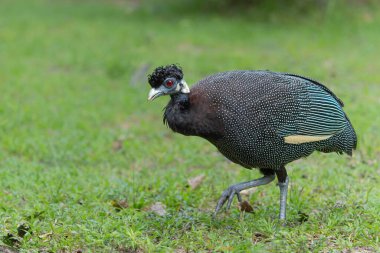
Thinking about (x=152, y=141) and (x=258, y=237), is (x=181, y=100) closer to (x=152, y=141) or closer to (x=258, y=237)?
(x=258, y=237)

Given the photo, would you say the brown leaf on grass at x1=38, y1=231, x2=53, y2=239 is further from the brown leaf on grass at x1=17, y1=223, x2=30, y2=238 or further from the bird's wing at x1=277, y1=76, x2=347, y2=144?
the bird's wing at x1=277, y1=76, x2=347, y2=144

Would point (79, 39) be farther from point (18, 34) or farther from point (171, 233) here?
point (171, 233)

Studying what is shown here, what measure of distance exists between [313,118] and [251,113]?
1.55 ft

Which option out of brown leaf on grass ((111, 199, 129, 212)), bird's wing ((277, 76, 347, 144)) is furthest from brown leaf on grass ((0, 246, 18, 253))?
bird's wing ((277, 76, 347, 144))

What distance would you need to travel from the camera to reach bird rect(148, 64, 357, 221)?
4.34 m

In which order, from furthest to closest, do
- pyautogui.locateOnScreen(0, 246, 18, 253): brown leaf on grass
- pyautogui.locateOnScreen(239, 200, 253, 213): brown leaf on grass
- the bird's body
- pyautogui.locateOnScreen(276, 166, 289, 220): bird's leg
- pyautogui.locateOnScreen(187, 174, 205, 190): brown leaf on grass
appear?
pyautogui.locateOnScreen(187, 174, 205, 190): brown leaf on grass → pyautogui.locateOnScreen(239, 200, 253, 213): brown leaf on grass → pyautogui.locateOnScreen(276, 166, 289, 220): bird's leg → the bird's body → pyautogui.locateOnScreen(0, 246, 18, 253): brown leaf on grass

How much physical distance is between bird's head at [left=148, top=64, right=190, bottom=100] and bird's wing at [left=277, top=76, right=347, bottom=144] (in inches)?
28.9

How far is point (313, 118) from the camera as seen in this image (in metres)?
4.52

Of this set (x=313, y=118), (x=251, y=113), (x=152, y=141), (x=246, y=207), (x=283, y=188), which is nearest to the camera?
(x=251, y=113)

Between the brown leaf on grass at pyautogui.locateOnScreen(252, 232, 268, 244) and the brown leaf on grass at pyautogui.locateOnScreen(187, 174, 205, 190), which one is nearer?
the brown leaf on grass at pyautogui.locateOnScreen(252, 232, 268, 244)

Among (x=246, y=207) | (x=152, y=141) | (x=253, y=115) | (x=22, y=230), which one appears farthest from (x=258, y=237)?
(x=152, y=141)

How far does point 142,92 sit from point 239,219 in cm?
482

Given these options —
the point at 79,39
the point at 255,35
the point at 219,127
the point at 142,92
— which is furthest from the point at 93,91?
the point at 219,127

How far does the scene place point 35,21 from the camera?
14.2 m
